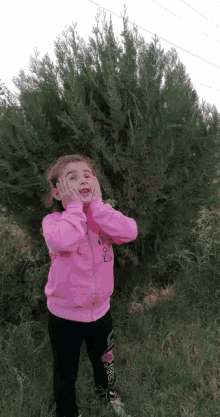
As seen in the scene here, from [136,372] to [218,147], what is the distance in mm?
2104

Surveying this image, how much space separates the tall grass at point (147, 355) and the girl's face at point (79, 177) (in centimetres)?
134

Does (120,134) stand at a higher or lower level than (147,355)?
higher

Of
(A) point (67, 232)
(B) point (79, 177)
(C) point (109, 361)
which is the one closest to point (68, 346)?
(C) point (109, 361)

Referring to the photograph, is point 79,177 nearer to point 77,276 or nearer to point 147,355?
point 77,276

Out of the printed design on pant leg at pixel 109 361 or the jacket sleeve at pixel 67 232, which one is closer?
the jacket sleeve at pixel 67 232

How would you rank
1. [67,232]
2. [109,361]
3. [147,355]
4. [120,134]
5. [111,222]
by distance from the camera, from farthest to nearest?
[120,134] → [147,355] → [109,361] → [111,222] → [67,232]

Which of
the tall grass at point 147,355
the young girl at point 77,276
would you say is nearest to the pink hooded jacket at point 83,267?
the young girl at point 77,276

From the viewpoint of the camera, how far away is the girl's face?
1.64 meters

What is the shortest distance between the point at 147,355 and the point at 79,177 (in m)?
1.73

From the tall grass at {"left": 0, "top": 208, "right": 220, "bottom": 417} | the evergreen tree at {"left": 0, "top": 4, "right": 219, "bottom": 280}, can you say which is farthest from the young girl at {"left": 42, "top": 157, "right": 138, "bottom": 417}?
the evergreen tree at {"left": 0, "top": 4, "right": 219, "bottom": 280}

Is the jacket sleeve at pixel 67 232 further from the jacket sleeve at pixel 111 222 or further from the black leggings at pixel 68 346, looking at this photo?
the black leggings at pixel 68 346

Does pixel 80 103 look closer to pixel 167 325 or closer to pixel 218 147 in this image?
pixel 218 147

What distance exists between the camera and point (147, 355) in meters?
2.47

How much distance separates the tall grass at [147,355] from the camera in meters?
2.04
